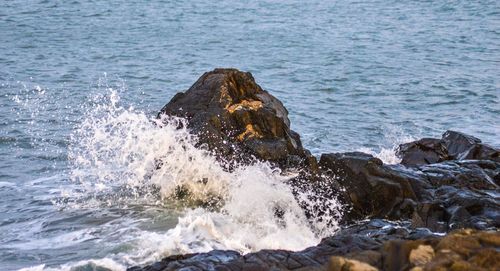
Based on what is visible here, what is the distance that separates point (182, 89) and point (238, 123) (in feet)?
31.4

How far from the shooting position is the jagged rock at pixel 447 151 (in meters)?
13.2

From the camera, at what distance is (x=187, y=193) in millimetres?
13266

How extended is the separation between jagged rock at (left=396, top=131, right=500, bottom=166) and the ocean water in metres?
0.65

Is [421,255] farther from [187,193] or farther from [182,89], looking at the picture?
[182,89]

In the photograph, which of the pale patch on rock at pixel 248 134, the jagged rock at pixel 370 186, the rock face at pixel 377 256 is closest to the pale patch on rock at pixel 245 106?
the pale patch on rock at pixel 248 134

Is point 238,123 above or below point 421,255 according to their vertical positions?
below

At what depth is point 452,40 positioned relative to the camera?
1243 inches

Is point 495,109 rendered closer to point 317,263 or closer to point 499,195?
point 499,195

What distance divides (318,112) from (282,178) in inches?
341

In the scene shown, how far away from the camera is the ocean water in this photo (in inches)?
457

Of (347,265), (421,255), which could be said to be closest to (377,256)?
(421,255)

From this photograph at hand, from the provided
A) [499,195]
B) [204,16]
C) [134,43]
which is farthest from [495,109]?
[204,16]

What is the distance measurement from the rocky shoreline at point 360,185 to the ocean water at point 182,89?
38 cm

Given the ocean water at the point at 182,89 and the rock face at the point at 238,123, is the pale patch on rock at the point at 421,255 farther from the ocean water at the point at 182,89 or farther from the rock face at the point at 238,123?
the rock face at the point at 238,123
